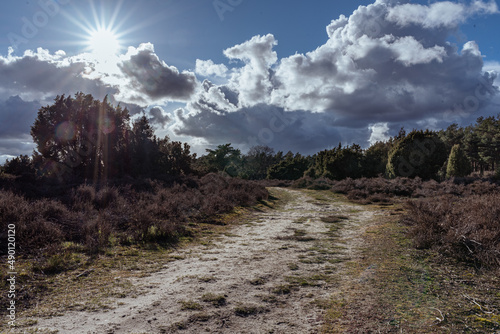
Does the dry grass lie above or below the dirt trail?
above

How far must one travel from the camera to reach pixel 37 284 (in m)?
4.31

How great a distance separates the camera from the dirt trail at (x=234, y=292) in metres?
3.20

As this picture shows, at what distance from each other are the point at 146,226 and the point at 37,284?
3.50 meters

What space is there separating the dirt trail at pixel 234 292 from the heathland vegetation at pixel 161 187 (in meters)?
1.97

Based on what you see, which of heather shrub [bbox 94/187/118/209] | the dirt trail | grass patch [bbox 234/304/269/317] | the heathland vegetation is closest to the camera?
the dirt trail

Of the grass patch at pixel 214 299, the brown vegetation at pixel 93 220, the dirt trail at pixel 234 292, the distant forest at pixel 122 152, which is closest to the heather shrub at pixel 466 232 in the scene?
the dirt trail at pixel 234 292

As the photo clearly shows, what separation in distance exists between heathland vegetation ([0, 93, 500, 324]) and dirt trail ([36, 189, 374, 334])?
1966 mm

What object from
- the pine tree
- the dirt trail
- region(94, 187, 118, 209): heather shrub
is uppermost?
the pine tree

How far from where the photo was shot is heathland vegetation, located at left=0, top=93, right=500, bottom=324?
6.02 meters

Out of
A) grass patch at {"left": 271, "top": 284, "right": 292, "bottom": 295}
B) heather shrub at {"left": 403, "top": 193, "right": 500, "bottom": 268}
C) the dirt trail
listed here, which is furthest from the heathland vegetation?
grass patch at {"left": 271, "top": 284, "right": 292, "bottom": 295}

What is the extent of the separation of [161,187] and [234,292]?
12951mm

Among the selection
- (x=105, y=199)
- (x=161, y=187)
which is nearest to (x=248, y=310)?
(x=105, y=199)

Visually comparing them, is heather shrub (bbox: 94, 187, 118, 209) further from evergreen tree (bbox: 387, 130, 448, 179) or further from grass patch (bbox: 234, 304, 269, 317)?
evergreen tree (bbox: 387, 130, 448, 179)

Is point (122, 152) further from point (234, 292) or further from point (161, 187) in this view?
point (234, 292)
